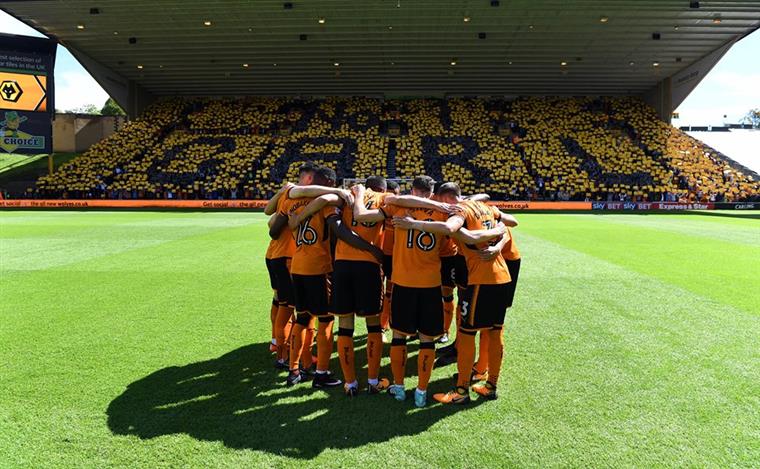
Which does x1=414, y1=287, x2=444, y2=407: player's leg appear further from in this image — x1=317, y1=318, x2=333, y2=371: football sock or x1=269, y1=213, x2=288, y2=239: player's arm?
x1=269, y1=213, x2=288, y2=239: player's arm

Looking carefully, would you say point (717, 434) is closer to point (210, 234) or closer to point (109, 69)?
point (210, 234)

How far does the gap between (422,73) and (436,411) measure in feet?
112

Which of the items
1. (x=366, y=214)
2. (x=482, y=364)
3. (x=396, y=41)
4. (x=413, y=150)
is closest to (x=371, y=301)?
(x=366, y=214)

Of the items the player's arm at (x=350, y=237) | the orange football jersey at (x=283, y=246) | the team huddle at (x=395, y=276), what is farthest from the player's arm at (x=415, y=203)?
the orange football jersey at (x=283, y=246)

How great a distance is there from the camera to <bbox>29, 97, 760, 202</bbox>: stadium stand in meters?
32.2

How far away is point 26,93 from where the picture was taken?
2953 cm

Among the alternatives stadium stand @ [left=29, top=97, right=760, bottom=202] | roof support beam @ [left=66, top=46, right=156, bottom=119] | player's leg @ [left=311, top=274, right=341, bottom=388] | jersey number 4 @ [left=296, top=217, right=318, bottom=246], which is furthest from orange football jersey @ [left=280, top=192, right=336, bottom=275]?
roof support beam @ [left=66, top=46, right=156, bottom=119]

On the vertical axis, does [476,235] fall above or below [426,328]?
above

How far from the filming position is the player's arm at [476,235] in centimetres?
397

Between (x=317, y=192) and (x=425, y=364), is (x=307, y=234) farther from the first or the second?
(x=425, y=364)

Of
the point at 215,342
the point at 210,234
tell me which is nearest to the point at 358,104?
the point at 210,234

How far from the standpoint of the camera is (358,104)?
40.7m

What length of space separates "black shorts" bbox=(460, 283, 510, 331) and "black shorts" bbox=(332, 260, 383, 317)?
0.86 m

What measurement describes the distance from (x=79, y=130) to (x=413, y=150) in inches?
1294
